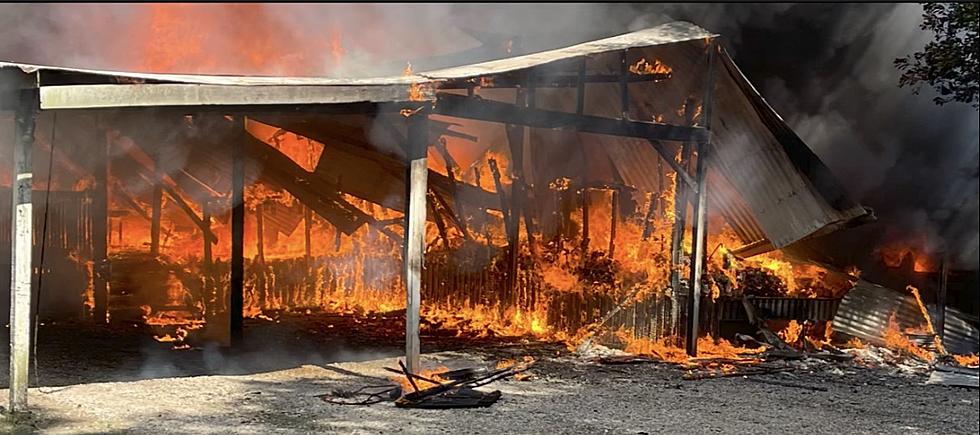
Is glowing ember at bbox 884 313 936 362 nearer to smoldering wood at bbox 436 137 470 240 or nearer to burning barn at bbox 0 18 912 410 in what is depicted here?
burning barn at bbox 0 18 912 410

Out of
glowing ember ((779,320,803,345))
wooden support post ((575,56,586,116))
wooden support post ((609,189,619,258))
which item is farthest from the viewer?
wooden support post ((609,189,619,258))

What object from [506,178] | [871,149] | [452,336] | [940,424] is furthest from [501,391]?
[871,149]

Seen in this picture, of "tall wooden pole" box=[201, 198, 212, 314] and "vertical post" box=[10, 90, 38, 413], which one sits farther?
"tall wooden pole" box=[201, 198, 212, 314]

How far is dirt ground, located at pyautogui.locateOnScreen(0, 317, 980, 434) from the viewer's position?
6.70m

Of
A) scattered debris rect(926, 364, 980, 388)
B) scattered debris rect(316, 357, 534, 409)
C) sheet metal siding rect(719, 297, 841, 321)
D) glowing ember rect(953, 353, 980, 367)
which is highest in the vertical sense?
sheet metal siding rect(719, 297, 841, 321)

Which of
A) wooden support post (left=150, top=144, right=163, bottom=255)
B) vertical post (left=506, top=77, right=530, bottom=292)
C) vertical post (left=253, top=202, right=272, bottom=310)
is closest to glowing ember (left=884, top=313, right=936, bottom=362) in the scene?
vertical post (left=506, top=77, right=530, bottom=292)

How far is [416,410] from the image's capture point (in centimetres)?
719

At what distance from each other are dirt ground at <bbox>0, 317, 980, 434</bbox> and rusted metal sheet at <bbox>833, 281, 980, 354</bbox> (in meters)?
1.47

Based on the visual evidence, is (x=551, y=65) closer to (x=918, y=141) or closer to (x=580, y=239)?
(x=580, y=239)

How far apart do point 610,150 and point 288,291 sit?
550 cm

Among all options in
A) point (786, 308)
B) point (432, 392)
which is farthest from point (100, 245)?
point (786, 308)

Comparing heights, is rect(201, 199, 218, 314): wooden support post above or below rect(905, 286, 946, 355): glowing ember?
above

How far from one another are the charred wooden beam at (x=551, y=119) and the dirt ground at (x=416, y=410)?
270 cm

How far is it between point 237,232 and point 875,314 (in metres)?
8.37
